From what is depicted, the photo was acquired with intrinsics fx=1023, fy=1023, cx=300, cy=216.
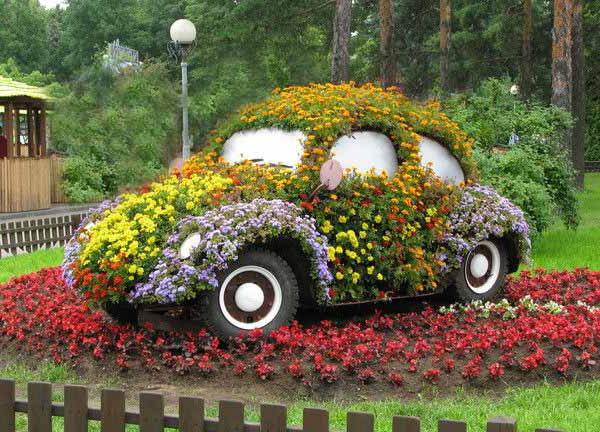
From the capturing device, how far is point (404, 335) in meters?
8.74

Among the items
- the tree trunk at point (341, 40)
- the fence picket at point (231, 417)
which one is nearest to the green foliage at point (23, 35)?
the tree trunk at point (341, 40)

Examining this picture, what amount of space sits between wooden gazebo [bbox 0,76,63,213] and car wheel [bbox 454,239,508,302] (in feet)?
58.1

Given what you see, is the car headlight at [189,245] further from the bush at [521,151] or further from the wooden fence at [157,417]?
the bush at [521,151]

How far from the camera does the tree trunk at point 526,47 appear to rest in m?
35.9

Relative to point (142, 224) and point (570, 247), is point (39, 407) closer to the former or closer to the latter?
point (142, 224)

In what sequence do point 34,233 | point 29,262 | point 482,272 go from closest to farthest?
point 482,272 → point 29,262 → point 34,233

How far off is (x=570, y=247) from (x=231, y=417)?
12.7m

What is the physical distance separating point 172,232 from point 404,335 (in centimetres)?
216

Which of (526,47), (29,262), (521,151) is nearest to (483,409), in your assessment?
(521,151)

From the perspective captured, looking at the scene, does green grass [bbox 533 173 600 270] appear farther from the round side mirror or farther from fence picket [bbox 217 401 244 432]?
fence picket [bbox 217 401 244 432]

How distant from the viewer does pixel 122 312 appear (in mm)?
8836

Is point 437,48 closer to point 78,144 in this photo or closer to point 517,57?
point 517,57

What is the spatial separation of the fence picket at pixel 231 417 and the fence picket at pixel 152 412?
32cm

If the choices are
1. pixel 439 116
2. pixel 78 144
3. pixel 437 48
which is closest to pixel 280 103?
pixel 439 116
